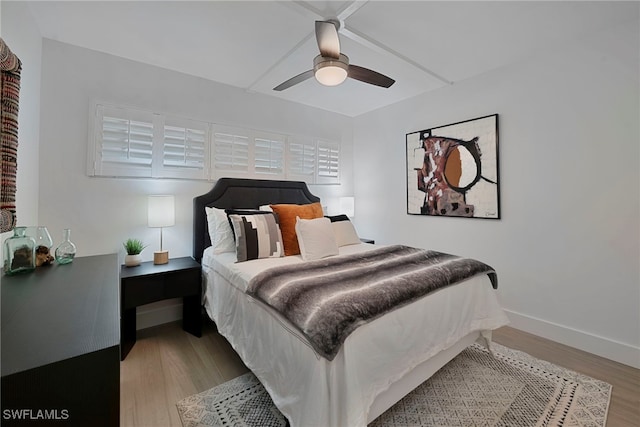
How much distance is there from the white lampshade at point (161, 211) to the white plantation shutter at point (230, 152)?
2.12 ft

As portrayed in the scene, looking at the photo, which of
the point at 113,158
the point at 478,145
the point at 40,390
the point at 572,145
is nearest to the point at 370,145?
the point at 478,145

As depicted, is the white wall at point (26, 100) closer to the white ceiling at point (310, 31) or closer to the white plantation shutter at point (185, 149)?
the white ceiling at point (310, 31)

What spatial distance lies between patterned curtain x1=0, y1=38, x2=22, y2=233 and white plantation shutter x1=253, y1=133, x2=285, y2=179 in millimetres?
2136

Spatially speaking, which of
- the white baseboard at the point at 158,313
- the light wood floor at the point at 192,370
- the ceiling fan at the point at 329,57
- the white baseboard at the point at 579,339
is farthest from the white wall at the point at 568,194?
the white baseboard at the point at 158,313

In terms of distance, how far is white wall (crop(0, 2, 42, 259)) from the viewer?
1.65 metres

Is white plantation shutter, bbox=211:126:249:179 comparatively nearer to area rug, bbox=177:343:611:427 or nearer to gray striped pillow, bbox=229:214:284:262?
gray striped pillow, bbox=229:214:284:262

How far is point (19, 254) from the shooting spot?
1.52m

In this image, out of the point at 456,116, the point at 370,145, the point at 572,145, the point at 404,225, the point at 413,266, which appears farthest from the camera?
→ the point at 370,145

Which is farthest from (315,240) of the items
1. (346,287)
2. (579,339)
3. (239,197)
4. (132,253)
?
(579,339)

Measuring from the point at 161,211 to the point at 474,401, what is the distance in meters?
2.84

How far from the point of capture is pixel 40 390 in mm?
614

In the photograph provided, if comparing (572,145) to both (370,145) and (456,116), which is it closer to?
(456,116)

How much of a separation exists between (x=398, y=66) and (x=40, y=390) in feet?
10.7

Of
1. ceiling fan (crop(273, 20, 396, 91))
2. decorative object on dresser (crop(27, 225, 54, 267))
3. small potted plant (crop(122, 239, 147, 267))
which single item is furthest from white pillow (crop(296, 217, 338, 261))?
decorative object on dresser (crop(27, 225, 54, 267))
